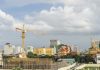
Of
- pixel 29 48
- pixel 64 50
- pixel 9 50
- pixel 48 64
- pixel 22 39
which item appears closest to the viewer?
pixel 48 64

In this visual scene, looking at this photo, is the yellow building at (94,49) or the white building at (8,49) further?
the white building at (8,49)

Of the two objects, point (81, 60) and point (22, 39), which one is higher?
point (22, 39)

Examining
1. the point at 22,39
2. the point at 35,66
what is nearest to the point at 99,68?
the point at 35,66

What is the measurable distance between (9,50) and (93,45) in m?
41.2

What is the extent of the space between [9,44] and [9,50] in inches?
321

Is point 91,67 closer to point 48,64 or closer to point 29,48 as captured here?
point 48,64

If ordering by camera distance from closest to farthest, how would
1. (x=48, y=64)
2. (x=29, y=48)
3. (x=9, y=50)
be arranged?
1. (x=48, y=64)
2. (x=9, y=50)
3. (x=29, y=48)

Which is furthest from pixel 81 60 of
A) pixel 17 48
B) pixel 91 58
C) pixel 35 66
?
pixel 17 48

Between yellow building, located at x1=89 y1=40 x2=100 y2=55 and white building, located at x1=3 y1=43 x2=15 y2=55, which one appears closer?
yellow building, located at x1=89 y1=40 x2=100 y2=55

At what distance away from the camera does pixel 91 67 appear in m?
82.0

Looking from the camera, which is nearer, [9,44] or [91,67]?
[91,67]

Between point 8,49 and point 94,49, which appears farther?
point 8,49

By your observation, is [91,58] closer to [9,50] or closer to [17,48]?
[9,50]

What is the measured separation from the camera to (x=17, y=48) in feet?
589
